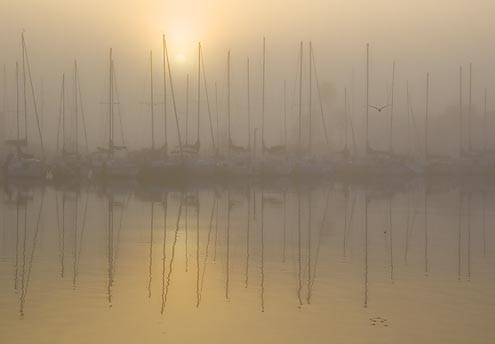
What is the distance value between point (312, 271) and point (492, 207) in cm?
2729

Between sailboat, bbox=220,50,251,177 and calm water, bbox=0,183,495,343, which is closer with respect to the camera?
calm water, bbox=0,183,495,343

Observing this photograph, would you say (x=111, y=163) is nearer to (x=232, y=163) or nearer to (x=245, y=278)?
(x=232, y=163)

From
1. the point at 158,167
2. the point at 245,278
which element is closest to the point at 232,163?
the point at 158,167

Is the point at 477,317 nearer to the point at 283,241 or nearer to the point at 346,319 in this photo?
the point at 346,319

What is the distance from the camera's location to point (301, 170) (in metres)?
83.8

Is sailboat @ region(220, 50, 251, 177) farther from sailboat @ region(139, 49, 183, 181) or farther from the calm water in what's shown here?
the calm water

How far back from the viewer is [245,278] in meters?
18.5

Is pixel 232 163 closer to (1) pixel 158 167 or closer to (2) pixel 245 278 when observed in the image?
(1) pixel 158 167

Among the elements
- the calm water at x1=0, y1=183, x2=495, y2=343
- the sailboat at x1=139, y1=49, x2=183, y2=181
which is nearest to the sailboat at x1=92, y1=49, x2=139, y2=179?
the sailboat at x1=139, y1=49, x2=183, y2=181

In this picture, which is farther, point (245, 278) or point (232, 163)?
point (232, 163)

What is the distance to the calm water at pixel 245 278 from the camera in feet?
43.3

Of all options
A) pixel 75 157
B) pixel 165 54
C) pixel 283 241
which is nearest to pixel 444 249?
pixel 283 241

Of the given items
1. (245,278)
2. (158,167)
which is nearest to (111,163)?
(158,167)

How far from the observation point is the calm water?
13.2 m
